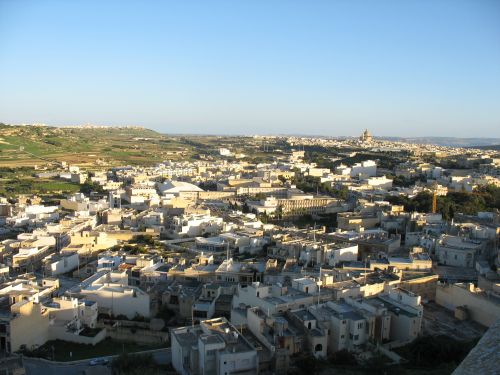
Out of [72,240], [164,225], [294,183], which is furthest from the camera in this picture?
[294,183]

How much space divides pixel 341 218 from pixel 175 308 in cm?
816

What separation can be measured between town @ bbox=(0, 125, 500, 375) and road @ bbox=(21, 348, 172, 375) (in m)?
0.03

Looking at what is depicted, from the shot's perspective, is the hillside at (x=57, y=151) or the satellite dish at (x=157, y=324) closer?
the satellite dish at (x=157, y=324)

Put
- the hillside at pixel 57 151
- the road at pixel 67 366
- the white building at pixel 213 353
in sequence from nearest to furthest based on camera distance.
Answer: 1. the white building at pixel 213 353
2. the road at pixel 67 366
3. the hillside at pixel 57 151

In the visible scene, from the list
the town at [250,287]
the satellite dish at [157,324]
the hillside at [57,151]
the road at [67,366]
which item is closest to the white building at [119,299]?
the town at [250,287]

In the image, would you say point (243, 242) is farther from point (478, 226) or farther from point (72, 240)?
point (478, 226)

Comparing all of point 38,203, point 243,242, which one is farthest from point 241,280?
point 38,203

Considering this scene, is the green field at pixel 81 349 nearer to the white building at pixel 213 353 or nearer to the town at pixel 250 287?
the town at pixel 250 287

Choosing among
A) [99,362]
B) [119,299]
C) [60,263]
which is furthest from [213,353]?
[60,263]

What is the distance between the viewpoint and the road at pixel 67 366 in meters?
6.64

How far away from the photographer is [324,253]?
11.3 m

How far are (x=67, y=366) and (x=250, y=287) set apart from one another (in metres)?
2.86

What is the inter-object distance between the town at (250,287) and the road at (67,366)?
0.03m

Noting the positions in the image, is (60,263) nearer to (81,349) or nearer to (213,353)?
(81,349)
